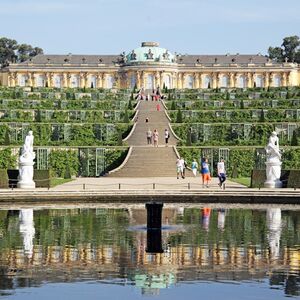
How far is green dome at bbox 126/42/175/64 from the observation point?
9900cm

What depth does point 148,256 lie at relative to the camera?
16.0 metres

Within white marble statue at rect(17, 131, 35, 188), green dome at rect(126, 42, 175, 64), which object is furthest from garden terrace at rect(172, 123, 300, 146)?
green dome at rect(126, 42, 175, 64)

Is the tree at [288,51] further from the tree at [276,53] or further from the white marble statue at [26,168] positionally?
the white marble statue at [26,168]

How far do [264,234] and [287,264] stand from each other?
3.57 metres

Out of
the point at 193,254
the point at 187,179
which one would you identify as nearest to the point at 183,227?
the point at 193,254

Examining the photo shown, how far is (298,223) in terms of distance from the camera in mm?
20375

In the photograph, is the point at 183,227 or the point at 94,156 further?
the point at 94,156

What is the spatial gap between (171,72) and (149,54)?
3403 millimetres

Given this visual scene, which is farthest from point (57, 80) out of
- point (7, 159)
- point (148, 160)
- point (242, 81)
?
point (148, 160)

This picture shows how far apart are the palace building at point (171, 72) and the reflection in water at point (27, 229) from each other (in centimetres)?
7865

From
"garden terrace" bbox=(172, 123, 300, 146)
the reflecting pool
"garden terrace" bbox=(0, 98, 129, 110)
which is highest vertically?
"garden terrace" bbox=(0, 98, 129, 110)

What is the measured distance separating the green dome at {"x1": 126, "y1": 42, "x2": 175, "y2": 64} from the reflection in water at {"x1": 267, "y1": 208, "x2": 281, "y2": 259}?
76.2 m

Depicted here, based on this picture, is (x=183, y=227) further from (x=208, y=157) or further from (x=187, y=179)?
(x=208, y=157)

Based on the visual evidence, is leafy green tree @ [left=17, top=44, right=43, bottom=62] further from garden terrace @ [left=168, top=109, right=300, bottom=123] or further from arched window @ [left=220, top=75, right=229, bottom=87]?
garden terrace @ [left=168, top=109, right=300, bottom=123]
